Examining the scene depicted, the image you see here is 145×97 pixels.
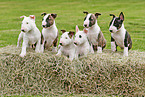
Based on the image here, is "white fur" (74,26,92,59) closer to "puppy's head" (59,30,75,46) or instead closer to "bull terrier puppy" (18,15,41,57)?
"puppy's head" (59,30,75,46)

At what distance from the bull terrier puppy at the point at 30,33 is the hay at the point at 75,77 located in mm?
600

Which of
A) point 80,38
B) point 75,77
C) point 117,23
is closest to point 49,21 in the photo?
point 80,38

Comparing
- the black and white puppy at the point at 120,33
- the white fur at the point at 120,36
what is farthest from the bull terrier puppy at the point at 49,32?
the white fur at the point at 120,36

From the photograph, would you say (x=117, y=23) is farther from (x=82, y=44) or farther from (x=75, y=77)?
(x=75, y=77)

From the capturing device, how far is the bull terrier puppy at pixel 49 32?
6121 millimetres

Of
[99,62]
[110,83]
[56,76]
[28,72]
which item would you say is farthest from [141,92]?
[28,72]

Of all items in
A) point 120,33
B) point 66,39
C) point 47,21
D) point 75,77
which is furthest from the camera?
point 120,33

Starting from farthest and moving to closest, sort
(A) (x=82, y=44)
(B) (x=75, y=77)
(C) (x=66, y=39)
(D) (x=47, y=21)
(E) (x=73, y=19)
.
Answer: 1. (E) (x=73, y=19)
2. (A) (x=82, y=44)
3. (D) (x=47, y=21)
4. (C) (x=66, y=39)
5. (B) (x=75, y=77)

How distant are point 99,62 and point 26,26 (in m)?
2.14

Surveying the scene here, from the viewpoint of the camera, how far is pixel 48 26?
6.15 metres

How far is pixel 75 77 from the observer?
5.59 meters

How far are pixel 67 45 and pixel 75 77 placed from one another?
100cm

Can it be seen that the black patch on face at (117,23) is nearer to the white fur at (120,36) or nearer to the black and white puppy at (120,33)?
the black and white puppy at (120,33)

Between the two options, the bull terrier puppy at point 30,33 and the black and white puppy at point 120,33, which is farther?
the black and white puppy at point 120,33
